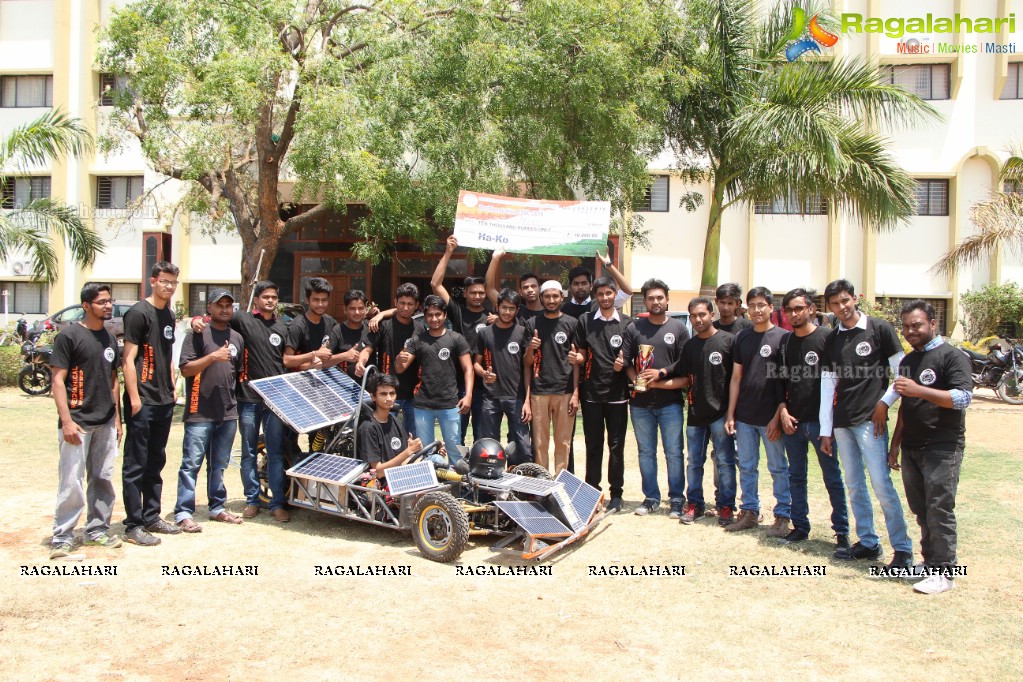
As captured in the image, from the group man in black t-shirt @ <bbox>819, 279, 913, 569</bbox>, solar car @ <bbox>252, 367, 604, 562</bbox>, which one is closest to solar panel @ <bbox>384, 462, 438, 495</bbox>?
solar car @ <bbox>252, 367, 604, 562</bbox>

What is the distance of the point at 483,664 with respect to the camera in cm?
459

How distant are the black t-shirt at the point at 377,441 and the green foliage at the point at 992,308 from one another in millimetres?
21079

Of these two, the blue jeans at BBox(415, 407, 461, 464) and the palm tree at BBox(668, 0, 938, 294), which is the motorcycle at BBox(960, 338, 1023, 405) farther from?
the blue jeans at BBox(415, 407, 461, 464)

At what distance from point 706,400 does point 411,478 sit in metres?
2.67

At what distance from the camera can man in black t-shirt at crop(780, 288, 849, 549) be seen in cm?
670

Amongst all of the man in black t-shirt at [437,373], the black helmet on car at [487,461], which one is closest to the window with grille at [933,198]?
the man in black t-shirt at [437,373]

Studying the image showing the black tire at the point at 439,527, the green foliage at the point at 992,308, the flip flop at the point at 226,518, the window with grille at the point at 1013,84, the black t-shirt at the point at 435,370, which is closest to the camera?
the black tire at the point at 439,527

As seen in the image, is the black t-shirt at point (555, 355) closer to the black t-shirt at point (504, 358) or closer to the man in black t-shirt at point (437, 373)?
the black t-shirt at point (504, 358)

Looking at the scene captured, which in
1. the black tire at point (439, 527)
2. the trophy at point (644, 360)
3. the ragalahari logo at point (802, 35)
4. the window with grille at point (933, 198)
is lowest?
the black tire at point (439, 527)

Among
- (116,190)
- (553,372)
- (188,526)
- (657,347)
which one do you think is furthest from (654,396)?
(116,190)

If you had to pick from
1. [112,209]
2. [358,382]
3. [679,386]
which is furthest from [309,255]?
[679,386]

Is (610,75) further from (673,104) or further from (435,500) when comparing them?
(435,500)

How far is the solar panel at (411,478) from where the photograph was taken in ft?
21.5

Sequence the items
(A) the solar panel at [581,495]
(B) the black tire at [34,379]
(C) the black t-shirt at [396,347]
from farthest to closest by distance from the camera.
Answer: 1. (B) the black tire at [34,379]
2. (C) the black t-shirt at [396,347]
3. (A) the solar panel at [581,495]
